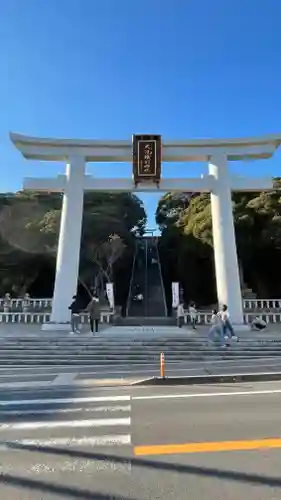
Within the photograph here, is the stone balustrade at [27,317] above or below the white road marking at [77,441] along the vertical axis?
above

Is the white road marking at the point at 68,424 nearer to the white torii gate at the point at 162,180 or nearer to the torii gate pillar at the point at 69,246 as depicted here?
the torii gate pillar at the point at 69,246

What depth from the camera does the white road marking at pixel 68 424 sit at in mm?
5367

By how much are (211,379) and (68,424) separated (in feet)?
14.2

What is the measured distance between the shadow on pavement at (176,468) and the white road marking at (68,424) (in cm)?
90

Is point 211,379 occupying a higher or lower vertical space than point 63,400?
higher

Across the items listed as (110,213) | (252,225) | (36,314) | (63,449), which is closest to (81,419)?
(63,449)

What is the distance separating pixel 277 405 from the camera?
21.0 feet

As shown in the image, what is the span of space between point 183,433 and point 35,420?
2372 millimetres

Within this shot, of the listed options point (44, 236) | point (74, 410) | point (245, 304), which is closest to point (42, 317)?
point (44, 236)

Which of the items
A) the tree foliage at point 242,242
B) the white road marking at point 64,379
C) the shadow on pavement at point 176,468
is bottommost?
the shadow on pavement at point 176,468

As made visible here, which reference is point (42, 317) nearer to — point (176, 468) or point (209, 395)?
point (209, 395)

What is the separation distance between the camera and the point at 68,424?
5492 millimetres

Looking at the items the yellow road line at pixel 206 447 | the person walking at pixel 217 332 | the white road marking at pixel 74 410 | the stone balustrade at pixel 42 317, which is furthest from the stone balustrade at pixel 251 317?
the yellow road line at pixel 206 447

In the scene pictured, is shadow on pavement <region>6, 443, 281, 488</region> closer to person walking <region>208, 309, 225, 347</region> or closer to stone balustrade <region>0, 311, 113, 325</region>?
person walking <region>208, 309, 225, 347</region>
